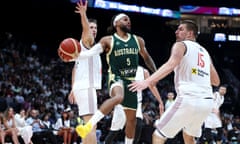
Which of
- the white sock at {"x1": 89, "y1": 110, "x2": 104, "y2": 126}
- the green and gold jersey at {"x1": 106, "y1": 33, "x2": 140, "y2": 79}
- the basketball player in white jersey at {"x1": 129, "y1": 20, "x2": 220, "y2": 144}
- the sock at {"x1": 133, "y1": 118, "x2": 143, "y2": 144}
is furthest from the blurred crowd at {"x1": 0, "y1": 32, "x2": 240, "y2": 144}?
the basketball player in white jersey at {"x1": 129, "y1": 20, "x2": 220, "y2": 144}

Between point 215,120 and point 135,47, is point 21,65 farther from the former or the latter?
point 135,47

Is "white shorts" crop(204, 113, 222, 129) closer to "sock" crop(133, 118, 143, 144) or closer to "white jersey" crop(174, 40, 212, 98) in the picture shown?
"sock" crop(133, 118, 143, 144)

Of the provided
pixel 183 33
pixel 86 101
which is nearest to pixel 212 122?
pixel 86 101

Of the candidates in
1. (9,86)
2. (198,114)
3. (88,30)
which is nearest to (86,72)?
(88,30)

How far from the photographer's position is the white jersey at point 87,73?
671cm

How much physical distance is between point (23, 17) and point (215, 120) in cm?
1328

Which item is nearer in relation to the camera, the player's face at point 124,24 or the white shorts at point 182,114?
the white shorts at point 182,114

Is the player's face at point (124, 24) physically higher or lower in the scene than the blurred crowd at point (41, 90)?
higher

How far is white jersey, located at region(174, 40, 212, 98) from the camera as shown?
554 centimetres

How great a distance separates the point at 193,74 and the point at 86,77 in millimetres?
1708

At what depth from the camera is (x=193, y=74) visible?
5.57 m

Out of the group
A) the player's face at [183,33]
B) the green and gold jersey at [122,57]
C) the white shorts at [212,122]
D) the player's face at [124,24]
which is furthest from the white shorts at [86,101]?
the white shorts at [212,122]

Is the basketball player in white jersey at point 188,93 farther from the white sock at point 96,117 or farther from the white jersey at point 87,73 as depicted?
the white jersey at point 87,73

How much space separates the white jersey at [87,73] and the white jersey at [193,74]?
56.8 inches
